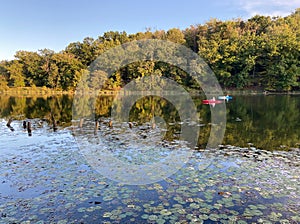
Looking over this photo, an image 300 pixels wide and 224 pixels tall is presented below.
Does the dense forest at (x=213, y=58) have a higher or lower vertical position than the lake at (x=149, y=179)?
higher

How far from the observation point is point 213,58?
5484cm

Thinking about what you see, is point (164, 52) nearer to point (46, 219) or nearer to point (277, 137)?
point (277, 137)

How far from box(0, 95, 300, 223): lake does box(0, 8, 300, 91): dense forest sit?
43.4m

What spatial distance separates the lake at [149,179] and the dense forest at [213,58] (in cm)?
4342

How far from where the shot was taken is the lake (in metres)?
5.48

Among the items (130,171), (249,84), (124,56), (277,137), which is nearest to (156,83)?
(124,56)

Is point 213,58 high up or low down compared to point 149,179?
up

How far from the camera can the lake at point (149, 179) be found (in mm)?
5480

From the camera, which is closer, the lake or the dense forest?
the lake

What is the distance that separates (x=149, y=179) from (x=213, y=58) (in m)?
51.5

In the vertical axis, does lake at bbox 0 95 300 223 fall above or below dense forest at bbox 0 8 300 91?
below

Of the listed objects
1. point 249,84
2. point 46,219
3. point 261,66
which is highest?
point 261,66

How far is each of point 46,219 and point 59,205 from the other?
649 millimetres

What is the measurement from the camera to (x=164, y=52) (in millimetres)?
55438
